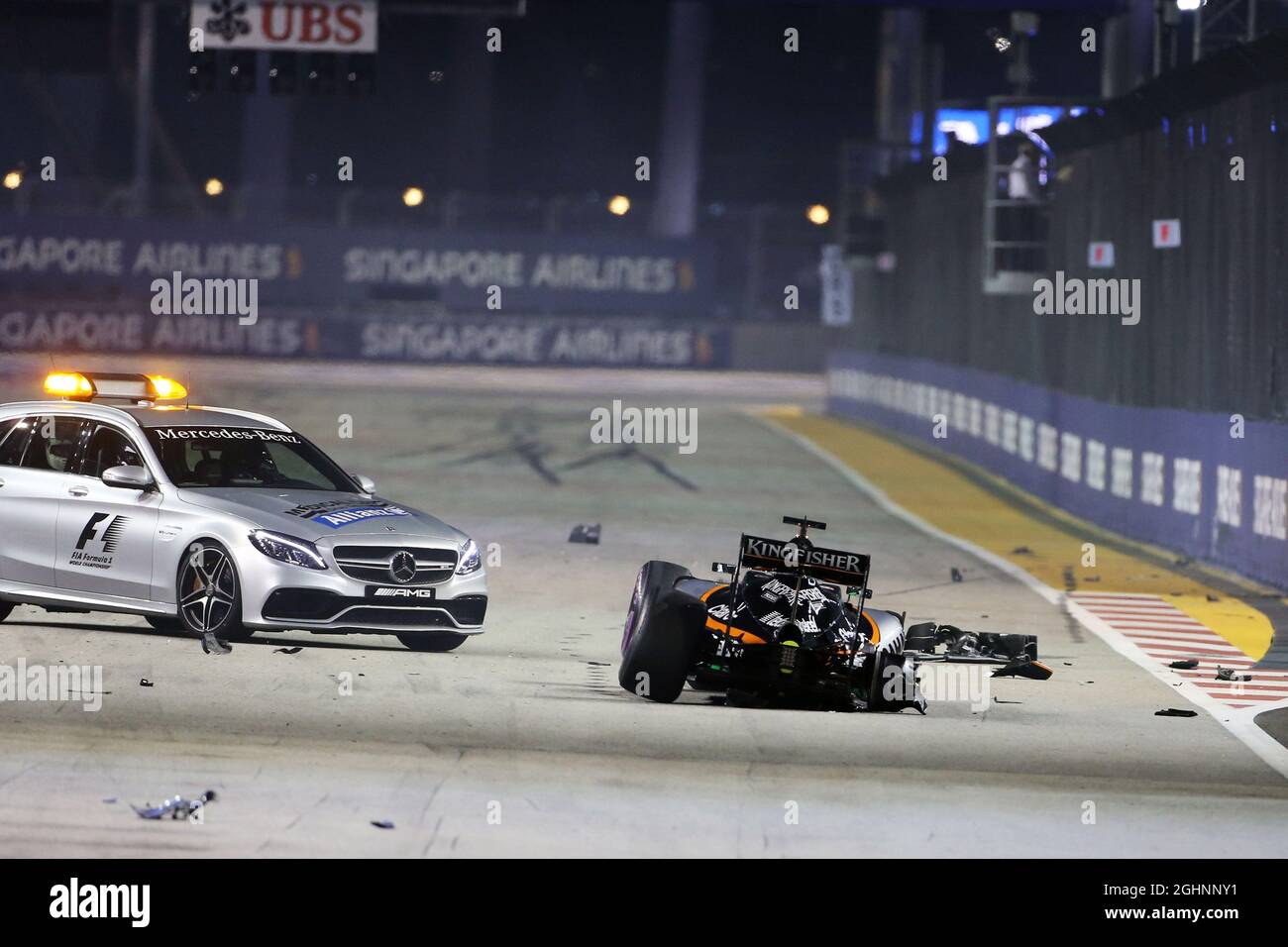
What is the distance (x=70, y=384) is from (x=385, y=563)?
317 cm

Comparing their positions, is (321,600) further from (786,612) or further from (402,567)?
(786,612)

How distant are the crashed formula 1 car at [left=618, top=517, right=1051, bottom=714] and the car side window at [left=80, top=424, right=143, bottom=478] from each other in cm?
378

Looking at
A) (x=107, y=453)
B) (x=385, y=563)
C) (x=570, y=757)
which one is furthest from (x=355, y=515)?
(x=570, y=757)

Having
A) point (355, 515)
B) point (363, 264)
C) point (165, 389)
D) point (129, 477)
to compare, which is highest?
point (363, 264)

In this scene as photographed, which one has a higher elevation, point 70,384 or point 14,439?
point 70,384

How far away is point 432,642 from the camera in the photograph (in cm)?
1321

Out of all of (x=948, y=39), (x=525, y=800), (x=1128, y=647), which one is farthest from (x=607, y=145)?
(x=525, y=800)

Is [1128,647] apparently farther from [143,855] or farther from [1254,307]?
[143,855]

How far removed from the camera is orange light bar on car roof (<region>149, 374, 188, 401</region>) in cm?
1412

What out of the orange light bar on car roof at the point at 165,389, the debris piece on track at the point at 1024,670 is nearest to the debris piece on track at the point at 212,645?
the orange light bar on car roof at the point at 165,389

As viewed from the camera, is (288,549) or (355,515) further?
(355,515)

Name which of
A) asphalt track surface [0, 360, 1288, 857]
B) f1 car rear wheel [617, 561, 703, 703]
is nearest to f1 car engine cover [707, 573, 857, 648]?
Result: f1 car rear wheel [617, 561, 703, 703]

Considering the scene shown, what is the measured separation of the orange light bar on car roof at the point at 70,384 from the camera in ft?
45.4

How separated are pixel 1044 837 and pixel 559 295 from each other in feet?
182
